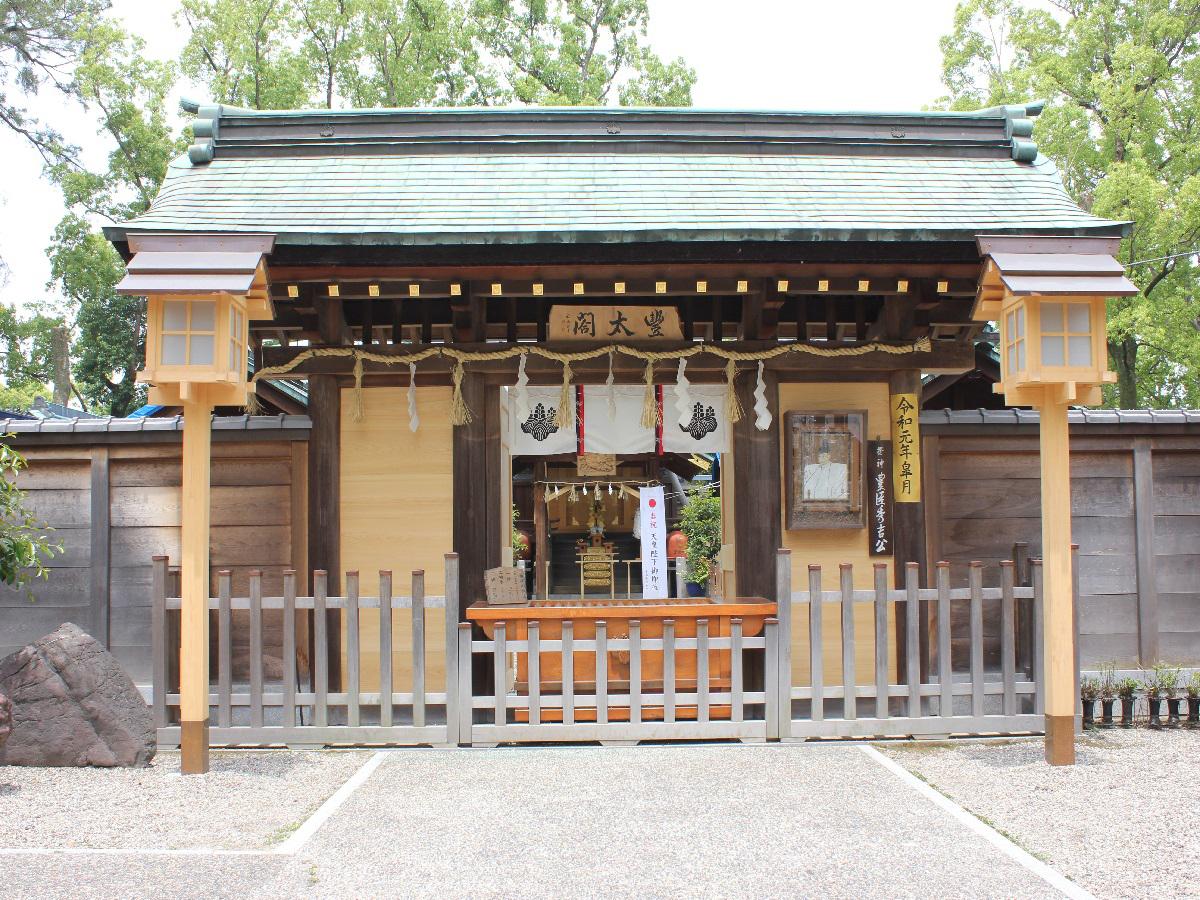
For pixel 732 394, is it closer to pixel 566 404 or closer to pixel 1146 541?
pixel 566 404

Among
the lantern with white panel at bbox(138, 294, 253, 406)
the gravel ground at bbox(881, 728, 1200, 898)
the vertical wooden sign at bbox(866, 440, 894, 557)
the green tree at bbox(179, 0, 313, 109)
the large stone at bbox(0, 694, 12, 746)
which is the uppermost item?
the green tree at bbox(179, 0, 313, 109)

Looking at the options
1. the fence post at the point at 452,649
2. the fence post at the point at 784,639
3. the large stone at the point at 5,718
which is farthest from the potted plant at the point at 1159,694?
the large stone at the point at 5,718

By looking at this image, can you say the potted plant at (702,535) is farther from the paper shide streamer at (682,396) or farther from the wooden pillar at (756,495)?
the paper shide streamer at (682,396)

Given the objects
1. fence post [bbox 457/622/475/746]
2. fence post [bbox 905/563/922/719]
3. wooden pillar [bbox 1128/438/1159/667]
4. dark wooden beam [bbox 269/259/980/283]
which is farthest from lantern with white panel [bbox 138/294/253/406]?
wooden pillar [bbox 1128/438/1159/667]

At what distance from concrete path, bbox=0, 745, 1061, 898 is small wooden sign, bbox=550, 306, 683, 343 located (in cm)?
343

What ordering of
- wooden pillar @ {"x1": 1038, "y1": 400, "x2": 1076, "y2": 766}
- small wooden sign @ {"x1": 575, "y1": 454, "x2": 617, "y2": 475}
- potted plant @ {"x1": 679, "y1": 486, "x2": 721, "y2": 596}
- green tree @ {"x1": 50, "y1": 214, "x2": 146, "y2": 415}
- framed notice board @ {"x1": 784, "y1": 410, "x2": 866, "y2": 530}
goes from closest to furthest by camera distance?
wooden pillar @ {"x1": 1038, "y1": 400, "x2": 1076, "y2": 766}
framed notice board @ {"x1": 784, "y1": 410, "x2": 866, "y2": 530}
potted plant @ {"x1": 679, "y1": 486, "x2": 721, "y2": 596}
small wooden sign @ {"x1": 575, "y1": 454, "x2": 617, "y2": 475}
green tree @ {"x1": 50, "y1": 214, "x2": 146, "y2": 415}

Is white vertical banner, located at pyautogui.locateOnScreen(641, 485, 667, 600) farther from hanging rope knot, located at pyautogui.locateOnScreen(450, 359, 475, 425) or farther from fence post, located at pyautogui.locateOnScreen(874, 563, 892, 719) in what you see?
fence post, located at pyautogui.locateOnScreen(874, 563, 892, 719)

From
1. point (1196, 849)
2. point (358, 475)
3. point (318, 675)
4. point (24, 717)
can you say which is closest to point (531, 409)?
point (358, 475)

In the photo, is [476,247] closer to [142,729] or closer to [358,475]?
[358,475]

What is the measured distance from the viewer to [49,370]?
2767cm

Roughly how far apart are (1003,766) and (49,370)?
29.3 m

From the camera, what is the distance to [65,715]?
19.0ft

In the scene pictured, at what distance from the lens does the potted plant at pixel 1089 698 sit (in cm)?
655

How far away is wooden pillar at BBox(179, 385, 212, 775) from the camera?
5594 millimetres
